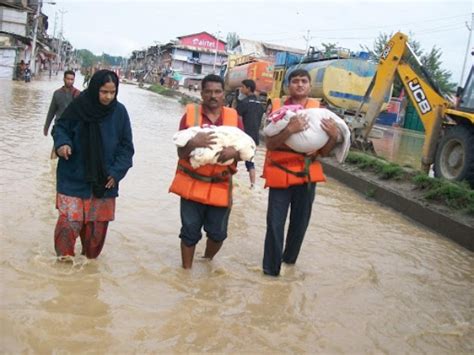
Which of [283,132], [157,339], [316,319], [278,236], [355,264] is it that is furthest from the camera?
[355,264]

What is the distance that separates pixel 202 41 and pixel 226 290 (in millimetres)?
75947

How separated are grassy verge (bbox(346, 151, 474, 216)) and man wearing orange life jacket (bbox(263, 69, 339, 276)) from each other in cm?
363

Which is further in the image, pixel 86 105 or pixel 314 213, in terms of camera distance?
pixel 314 213

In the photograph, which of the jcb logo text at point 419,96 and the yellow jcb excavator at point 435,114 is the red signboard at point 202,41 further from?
the jcb logo text at point 419,96

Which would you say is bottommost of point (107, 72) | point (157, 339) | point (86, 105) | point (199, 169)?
point (157, 339)

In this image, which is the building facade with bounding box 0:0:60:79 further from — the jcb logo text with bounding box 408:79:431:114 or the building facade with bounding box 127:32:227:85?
the jcb logo text with bounding box 408:79:431:114

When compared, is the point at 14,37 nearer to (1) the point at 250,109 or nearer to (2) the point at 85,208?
(1) the point at 250,109

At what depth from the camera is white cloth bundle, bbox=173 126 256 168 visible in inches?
157

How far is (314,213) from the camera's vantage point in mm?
7438

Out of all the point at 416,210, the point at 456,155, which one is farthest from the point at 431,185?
the point at 456,155

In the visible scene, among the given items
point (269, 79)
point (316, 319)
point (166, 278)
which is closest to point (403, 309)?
point (316, 319)

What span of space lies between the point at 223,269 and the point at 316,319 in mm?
1051

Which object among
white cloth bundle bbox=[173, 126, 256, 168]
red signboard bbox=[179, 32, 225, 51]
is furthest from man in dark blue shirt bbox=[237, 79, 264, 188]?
red signboard bbox=[179, 32, 225, 51]

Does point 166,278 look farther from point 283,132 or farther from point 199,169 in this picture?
point 283,132
